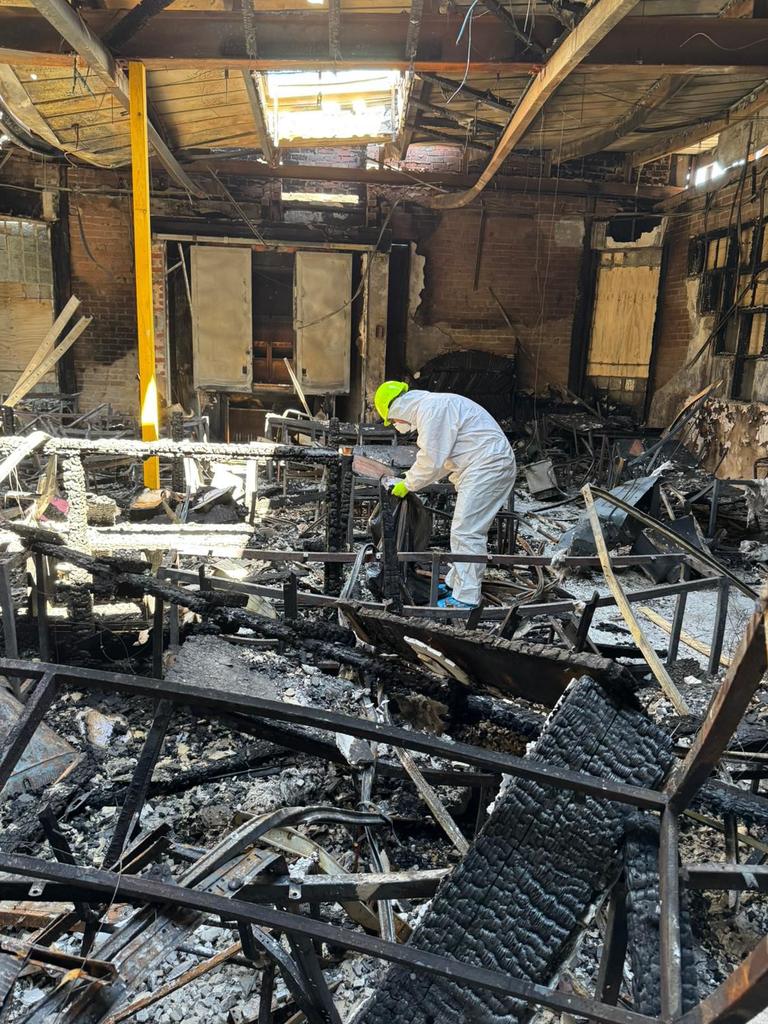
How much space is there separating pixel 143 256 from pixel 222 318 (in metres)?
5.98

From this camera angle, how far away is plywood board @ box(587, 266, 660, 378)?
40.1 ft

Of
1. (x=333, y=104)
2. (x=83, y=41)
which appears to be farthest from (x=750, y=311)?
(x=83, y=41)

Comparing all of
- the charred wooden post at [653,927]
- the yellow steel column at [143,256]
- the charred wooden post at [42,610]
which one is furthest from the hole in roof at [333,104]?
the charred wooden post at [653,927]

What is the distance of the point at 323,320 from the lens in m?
12.3

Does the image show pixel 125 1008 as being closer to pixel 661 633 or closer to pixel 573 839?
pixel 573 839

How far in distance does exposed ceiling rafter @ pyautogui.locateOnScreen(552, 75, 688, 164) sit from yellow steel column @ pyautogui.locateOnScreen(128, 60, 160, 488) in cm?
545

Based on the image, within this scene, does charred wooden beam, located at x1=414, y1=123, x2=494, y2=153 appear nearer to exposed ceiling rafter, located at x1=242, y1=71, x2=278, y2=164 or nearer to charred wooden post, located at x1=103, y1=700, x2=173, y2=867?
exposed ceiling rafter, located at x1=242, y1=71, x2=278, y2=164

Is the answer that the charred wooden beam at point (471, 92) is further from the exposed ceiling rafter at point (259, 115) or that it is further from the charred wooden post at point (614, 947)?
the charred wooden post at point (614, 947)

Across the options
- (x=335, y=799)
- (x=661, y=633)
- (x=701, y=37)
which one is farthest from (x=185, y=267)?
(x=335, y=799)

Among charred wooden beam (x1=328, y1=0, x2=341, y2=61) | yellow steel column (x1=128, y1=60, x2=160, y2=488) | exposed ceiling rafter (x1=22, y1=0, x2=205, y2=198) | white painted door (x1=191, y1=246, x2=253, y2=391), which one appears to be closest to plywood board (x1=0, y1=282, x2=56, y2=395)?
white painted door (x1=191, y1=246, x2=253, y2=391)

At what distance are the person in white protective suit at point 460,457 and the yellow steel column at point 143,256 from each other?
226cm

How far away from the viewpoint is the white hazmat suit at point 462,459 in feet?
17.8

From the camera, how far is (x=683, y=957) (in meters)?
1.27

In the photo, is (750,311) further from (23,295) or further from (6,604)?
(23,295)
